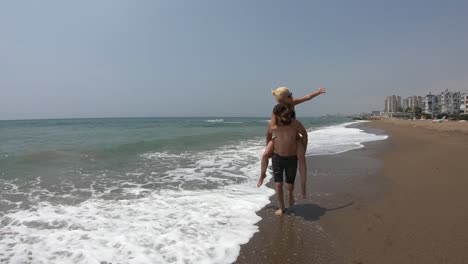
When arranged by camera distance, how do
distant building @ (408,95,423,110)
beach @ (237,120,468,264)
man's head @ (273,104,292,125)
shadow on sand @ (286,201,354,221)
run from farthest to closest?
distant building @ (408,95,423,110) → shadow on sand @ (286,201,354,221) → man's head @ (273,104,292,125) → beach @ (237,120,468,264)

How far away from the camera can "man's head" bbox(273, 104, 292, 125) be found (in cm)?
399

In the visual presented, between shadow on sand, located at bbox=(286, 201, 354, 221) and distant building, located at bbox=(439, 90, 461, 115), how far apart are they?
137 meters

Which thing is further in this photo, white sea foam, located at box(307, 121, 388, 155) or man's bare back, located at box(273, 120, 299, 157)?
white sea foam, located at box(307, 121, 388, 155)

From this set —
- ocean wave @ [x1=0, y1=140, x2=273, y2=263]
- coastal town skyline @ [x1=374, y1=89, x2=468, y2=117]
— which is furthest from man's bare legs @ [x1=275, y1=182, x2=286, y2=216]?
coastal town skyline @ [x1=374, y1=89, x2=468, y2=117]

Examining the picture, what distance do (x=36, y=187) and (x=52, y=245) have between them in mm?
3560

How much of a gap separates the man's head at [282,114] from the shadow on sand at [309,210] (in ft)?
4.41

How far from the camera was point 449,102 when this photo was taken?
4850 inches

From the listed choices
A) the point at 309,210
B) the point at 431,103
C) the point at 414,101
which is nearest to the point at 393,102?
the point at 414,101

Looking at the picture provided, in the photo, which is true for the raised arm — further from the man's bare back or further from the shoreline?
the shoreline

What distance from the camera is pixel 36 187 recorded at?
6191 millimetres

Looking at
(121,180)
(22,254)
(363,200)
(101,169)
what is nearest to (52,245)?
(22,254)

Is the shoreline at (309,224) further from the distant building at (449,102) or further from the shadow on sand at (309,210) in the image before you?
the distant building at (449,102)

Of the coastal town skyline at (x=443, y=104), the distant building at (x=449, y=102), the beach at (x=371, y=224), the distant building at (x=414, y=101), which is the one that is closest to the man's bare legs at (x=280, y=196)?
the beach at (x=371, y=224)

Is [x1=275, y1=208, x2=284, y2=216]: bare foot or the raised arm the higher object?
the raised arm
